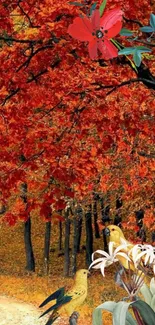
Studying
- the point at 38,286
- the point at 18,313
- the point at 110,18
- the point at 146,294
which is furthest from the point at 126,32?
the point at 38,286

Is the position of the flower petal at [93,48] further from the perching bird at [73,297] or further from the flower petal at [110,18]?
the perching bird at [73,297]

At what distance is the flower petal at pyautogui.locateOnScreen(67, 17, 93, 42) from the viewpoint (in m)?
1.11

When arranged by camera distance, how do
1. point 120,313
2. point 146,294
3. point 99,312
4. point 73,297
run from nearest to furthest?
point 120,313 → point 99,312 → point 146,294 → point 73,297

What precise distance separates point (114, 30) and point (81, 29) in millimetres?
75

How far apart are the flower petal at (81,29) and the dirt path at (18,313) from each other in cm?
1122

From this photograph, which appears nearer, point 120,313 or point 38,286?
point 120,313

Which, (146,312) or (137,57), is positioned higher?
(137,57)

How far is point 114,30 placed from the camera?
3.71 feet

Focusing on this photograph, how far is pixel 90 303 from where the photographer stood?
12977 millimetres

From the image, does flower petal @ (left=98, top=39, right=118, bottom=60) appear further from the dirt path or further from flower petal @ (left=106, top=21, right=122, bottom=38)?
the dirt path

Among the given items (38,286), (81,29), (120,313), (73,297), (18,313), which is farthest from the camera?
(38,286)

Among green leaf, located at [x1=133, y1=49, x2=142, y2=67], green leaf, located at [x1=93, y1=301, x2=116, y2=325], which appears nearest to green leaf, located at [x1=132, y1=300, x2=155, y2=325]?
green leaf, located at [x1=93, y1=301, x2=116, y2=325]

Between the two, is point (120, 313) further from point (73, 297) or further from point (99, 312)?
point (73, 297)

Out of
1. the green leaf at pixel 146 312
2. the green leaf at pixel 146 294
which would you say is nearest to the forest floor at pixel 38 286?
the green leaf at pixel 146 294
